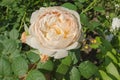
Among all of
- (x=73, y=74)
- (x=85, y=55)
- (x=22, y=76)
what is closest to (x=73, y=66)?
(x=73, y=74)

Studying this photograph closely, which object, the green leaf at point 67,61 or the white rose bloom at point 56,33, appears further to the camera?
the green leaf at point 67,61

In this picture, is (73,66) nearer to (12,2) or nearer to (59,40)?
(59,40)

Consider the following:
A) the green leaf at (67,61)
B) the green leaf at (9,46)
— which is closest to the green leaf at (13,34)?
the green leaf at (9,46)

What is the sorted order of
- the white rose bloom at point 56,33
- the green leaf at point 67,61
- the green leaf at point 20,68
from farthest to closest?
the green leaf at point 67,61, the green leaf at point 20,68, the white rose bloom at point 56,33

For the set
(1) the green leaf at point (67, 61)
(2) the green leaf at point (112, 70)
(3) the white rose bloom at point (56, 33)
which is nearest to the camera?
(3) the white rose bloom at point (56, 33)

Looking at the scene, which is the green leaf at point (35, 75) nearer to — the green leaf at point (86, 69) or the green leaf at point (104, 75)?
the green leaf at point (86, 69)

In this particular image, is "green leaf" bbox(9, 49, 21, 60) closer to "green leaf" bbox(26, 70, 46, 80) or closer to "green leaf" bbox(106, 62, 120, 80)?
"green leaf" bbox(26, 70, 46, 80)
